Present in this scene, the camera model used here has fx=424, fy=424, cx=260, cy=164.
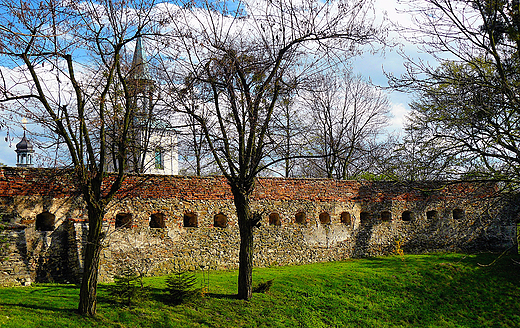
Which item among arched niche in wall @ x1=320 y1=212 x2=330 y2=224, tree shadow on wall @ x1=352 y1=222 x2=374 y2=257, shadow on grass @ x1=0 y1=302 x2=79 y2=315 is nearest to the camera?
shadow on grass @ x1=0 y1=302 x2=79 y2=315

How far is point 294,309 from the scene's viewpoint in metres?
10.1

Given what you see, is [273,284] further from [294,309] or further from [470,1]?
[470,1]

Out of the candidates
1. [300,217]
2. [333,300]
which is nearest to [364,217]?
[300,217]

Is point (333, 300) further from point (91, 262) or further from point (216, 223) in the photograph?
point (91, 262)

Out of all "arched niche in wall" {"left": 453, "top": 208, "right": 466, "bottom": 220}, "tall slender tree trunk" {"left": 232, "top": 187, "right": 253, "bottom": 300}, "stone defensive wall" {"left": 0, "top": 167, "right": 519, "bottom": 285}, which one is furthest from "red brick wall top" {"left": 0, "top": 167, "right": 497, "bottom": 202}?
"tall slender tree trunk" {"left": 232, "top": 187, "right": 253, "bottom": 300}

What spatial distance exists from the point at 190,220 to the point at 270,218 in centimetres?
300

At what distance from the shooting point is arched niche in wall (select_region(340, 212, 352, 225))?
16.2 meters

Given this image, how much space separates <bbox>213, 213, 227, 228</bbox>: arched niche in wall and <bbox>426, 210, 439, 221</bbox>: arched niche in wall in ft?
30.6

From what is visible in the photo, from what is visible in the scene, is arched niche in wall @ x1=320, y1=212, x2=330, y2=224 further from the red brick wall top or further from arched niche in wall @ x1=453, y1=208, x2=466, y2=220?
arched niche in wall @ x1=453, y1=208, x2=466, y2=220

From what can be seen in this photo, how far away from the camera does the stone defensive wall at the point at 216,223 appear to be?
10.2m

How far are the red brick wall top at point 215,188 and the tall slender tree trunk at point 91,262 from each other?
8.31ft

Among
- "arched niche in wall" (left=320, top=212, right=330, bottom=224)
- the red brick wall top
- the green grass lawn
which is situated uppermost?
the red brick wall top

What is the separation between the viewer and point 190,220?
43.3 feet

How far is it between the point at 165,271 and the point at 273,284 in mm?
3149
